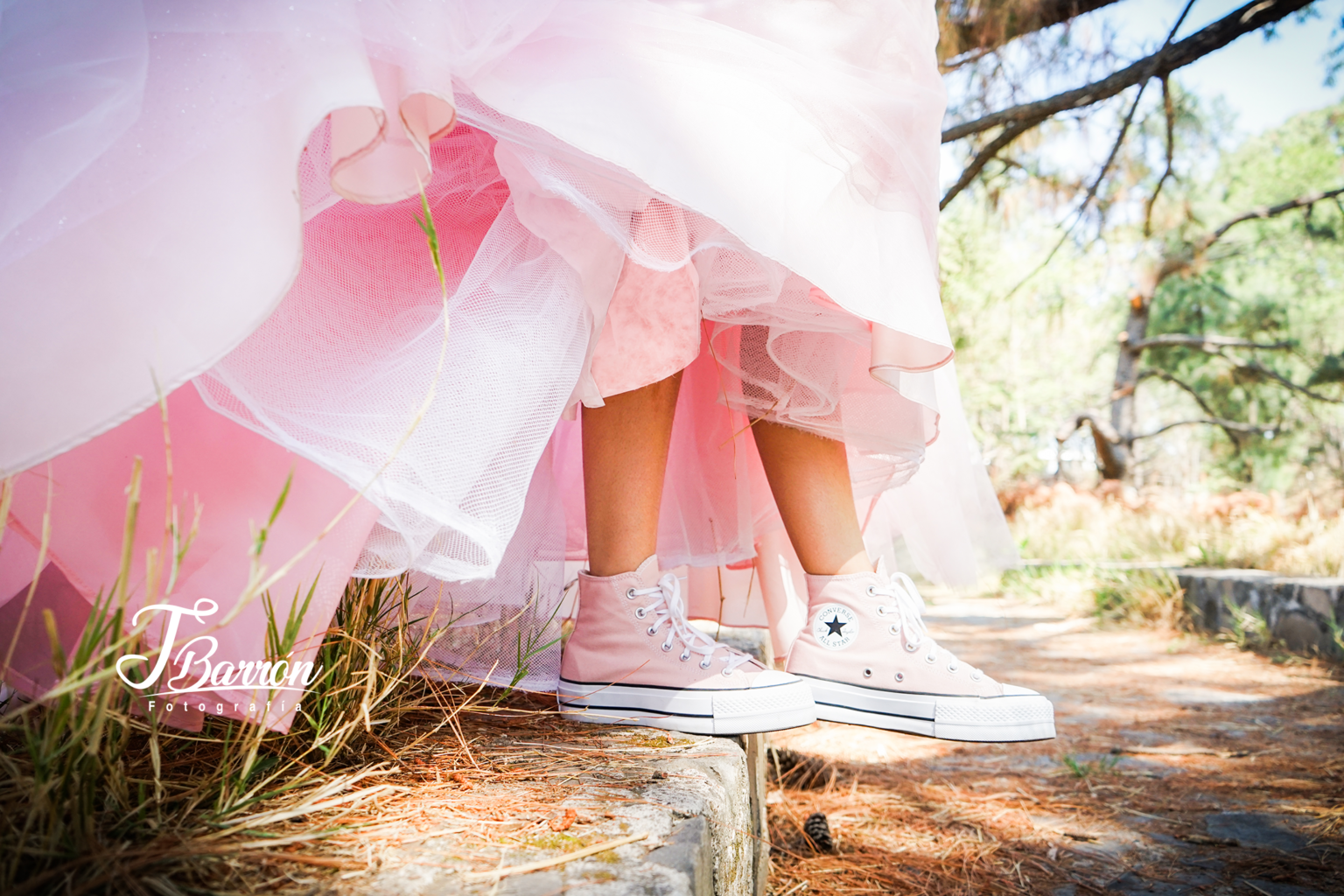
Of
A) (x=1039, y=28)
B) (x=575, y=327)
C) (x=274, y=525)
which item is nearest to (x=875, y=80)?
(x=575, y=327)

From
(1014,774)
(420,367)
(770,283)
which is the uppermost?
(770,283)

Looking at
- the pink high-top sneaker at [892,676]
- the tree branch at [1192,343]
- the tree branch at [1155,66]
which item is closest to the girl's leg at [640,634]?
the pink high-top sneaker at [892,676]

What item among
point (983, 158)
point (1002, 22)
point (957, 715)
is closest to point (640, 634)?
point (957, 715)

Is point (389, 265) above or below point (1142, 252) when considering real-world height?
below

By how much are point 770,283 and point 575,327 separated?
0.75ft

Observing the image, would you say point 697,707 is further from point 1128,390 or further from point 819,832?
point 1128,390

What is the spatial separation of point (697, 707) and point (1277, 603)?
322cm

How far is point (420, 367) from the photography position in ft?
2.49

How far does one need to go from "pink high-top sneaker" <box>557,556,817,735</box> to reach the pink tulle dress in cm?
9

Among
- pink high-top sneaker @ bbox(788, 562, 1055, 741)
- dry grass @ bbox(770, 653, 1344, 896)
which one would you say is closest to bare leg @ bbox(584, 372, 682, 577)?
pink high-top sneaker @ bbox(788, 562, 1055, 741)

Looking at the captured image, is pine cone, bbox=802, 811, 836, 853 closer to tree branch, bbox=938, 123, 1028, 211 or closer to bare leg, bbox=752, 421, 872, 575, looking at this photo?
bare leg, bbox=752, 421, 872, 575

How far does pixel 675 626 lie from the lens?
100 cm

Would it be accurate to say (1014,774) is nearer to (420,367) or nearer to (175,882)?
(420,367)

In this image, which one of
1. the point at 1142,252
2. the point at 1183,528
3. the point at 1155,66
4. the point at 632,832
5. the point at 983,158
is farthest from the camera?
the point at 1142,252
